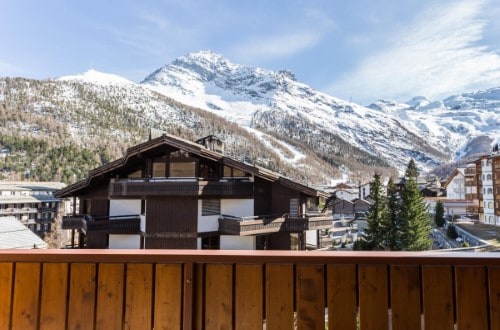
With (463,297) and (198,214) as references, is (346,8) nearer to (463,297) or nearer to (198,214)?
(463,297)

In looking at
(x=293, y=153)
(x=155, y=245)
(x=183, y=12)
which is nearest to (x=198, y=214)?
(x=155, y=245)

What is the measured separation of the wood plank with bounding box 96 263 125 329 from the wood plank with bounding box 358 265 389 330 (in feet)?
5.40

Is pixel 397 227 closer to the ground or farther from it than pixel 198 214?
closer to the ground

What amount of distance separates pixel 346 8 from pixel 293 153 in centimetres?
17559

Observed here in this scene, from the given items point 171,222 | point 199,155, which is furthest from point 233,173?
point 171,222

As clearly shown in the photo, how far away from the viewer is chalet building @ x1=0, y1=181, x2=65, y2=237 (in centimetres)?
4968

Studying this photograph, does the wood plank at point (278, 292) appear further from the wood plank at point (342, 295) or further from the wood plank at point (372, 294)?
the wood plank at point (372, 294)

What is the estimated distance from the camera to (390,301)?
2119mm

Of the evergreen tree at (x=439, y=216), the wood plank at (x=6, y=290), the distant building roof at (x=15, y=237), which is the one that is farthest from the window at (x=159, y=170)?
the evergreen tree at (x=439, y=216)

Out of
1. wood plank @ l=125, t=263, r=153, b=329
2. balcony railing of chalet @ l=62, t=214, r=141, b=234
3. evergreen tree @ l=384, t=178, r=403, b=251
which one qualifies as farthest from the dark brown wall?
evergreen tree @ l=384, t=178, r=403, b=251

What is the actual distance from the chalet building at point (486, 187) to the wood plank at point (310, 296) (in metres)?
49.1

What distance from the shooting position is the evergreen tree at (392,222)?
30.1 meters

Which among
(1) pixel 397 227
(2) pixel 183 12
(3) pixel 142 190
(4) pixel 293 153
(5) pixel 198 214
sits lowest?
(1) pixel 397 227

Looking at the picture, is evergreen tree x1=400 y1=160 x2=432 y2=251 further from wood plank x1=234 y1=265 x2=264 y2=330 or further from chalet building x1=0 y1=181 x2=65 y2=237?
chalet building x1=0 y1=181 x2=65 y2=237
